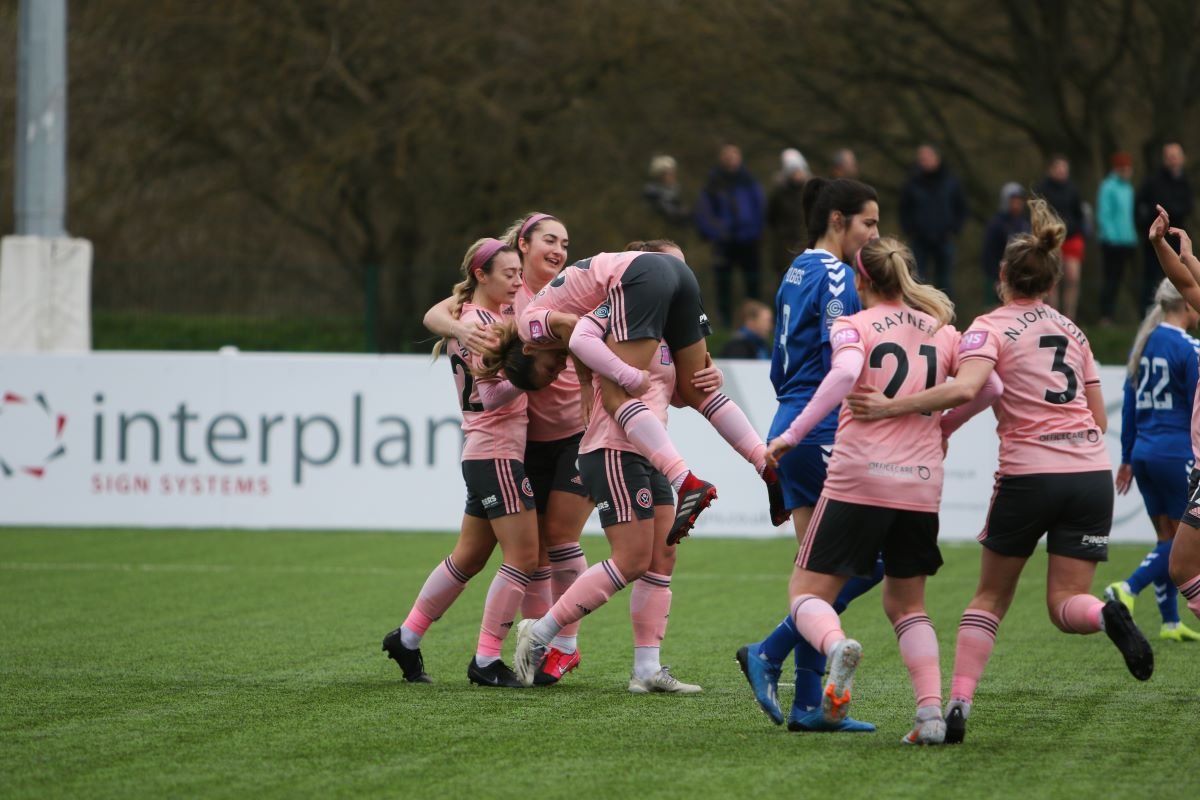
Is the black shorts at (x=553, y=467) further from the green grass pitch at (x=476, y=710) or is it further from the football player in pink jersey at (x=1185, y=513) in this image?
the football player in pink jersey at (x=1185, y=513)

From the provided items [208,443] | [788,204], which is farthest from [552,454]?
[788,204]

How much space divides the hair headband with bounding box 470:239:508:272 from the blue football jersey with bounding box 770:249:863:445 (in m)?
1.59

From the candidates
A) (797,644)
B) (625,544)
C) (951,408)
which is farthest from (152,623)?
(951,408)

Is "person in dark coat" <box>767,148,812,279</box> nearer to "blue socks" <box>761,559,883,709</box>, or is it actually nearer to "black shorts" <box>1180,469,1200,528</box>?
"black shorts" <box>1180,469,1200,528</box>

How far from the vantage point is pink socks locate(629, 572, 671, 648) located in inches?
291

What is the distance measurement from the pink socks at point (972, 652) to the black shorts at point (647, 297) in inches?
68.7

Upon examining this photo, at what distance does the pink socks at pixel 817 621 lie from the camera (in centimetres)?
573

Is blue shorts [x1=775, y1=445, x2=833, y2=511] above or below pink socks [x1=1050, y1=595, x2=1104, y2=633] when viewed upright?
above

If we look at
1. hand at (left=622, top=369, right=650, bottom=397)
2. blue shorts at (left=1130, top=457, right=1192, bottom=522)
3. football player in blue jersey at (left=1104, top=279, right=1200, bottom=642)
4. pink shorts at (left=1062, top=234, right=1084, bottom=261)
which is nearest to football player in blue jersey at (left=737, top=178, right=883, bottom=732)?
hand at (left=622, top=369, right=650, bottom=397)

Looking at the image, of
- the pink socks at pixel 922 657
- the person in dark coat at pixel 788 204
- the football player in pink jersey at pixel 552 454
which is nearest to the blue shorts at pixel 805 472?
the pink socks at pixel 922 657

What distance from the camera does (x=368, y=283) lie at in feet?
60.6

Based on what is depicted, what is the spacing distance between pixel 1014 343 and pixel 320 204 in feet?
76.3

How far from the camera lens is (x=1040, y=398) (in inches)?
239

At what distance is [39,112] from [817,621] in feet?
42.8
